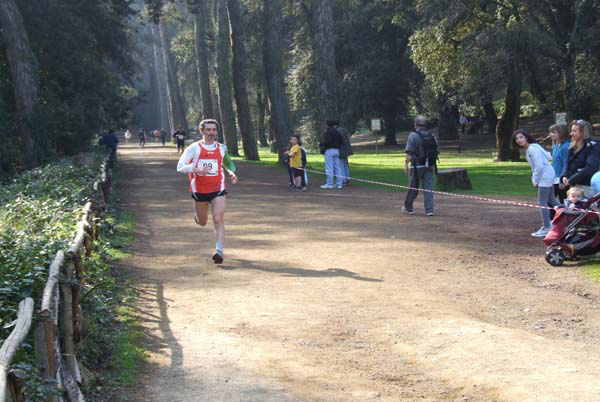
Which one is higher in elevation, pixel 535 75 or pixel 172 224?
pixel 535 75

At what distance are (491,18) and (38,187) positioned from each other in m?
22.2

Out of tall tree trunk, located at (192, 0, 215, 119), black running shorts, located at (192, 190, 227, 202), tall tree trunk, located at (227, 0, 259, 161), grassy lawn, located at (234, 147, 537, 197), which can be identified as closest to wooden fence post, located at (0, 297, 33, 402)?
black running shorts, located at (192, 190, 227, 202)

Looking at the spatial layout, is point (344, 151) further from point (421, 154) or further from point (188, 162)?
point (188, 162)

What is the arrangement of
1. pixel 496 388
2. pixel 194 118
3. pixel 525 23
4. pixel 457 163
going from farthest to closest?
pixel 194 118 < pixel 457 163 < pixel 525 23 < pixel 496 388

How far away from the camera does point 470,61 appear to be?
30.2m

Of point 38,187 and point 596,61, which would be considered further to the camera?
point 596,61

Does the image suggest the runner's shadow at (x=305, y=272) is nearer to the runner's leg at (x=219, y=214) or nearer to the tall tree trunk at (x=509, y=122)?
the runner's leg at (x=219, y=214)

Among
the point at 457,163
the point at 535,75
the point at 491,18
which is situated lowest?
the point at 457,163

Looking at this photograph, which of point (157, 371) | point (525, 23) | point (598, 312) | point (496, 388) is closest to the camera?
point (496, 388)

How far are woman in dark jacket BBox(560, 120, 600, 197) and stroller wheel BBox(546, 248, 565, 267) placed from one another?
1.10 metres

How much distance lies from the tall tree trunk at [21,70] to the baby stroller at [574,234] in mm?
20978

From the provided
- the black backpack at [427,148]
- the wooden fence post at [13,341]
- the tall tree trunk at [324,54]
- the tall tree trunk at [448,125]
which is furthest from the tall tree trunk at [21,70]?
the tall tree trunk at [448,125]

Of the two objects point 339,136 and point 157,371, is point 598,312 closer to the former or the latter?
point 157,371

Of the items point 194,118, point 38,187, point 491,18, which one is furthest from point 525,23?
point 194,118
